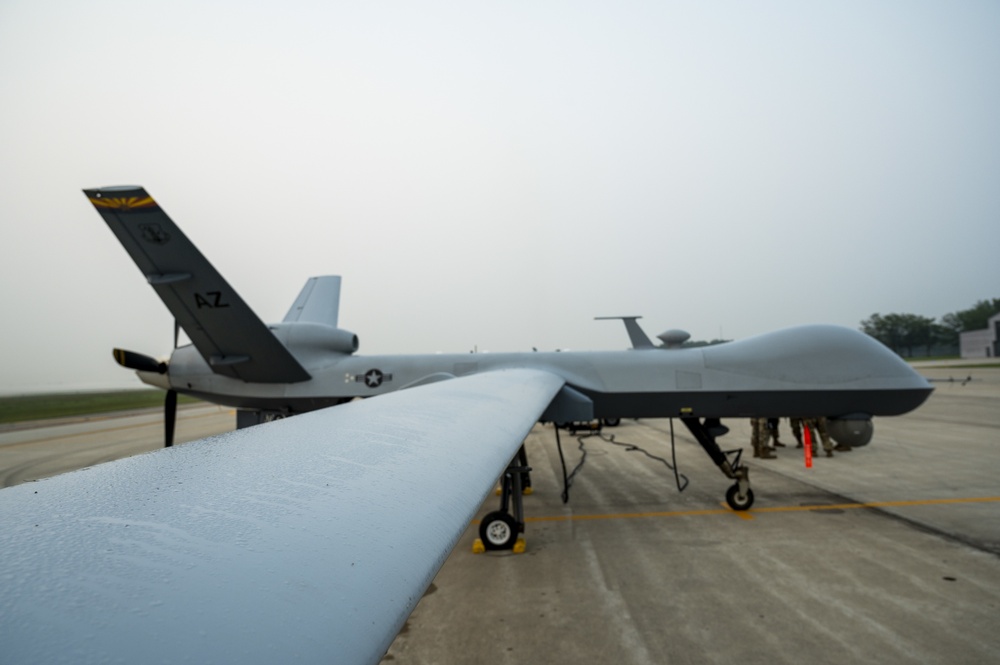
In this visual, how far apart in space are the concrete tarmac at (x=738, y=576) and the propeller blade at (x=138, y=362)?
6.53 meters

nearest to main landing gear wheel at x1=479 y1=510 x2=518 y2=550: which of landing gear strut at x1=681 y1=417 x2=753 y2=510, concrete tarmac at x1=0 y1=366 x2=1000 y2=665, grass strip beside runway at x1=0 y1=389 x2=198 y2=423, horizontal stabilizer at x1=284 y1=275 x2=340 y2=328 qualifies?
concrete tarmac at x1=0 y1=366 x2=1000 y2=665

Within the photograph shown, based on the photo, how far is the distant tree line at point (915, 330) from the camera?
8000cm

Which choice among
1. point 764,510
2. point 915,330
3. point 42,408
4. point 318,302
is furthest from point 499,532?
point 915,330

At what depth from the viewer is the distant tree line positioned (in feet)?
262

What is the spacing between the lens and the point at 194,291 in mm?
7703

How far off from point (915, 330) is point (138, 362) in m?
103

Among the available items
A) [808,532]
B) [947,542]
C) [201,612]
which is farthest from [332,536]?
[947,542]

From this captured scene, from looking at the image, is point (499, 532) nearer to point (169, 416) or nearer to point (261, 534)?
point (261, 534)

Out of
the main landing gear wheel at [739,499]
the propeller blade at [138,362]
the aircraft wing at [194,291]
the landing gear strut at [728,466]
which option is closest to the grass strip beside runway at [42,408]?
the propeller blade at [138,362]

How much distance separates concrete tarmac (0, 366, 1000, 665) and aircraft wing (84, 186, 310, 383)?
4625 millimetres

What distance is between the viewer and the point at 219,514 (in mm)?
949

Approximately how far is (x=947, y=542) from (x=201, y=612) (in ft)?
28.0

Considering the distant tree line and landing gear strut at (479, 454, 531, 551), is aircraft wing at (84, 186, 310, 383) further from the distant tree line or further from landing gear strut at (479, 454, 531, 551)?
the distant tree line

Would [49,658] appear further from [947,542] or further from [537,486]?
[537,486]
